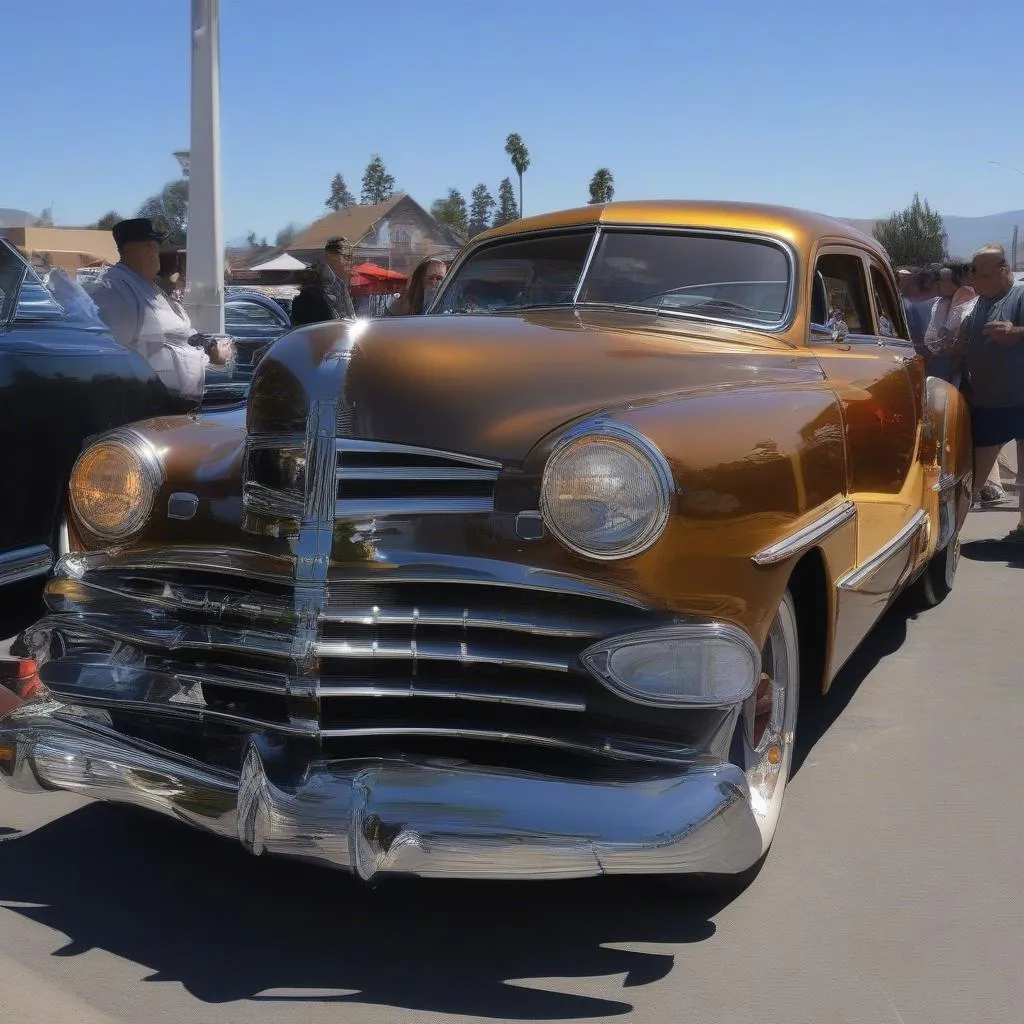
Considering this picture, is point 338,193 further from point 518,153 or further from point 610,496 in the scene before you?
point 610,496

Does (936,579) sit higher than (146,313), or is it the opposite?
(146,313)

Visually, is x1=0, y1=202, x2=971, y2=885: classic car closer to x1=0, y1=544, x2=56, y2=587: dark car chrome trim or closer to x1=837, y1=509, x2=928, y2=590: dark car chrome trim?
x1=837, y1=509, x2=928, y2=590: dark car chrome trim

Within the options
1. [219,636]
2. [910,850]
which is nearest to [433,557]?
[219,636]

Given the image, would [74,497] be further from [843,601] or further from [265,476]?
[843,601]

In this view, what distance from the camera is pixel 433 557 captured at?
2.67 meters

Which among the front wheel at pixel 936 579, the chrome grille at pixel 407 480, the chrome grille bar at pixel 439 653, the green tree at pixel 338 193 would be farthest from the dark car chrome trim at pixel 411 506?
the green tree at pixel 338 193

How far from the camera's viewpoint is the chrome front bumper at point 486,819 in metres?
2.44

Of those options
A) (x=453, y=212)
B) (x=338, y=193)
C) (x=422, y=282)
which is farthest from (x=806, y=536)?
(x=338, y=193)

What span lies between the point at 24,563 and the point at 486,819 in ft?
10.2

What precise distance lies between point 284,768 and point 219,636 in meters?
0.34

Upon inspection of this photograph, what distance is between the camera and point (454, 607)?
8.71 ft

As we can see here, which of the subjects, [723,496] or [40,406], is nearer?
[723,496]

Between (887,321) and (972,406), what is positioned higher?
(887,321)

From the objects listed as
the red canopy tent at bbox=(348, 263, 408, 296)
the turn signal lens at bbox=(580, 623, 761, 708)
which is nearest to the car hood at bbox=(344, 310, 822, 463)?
the turn signal lens at bbox=(580, 623, 761, 708)
